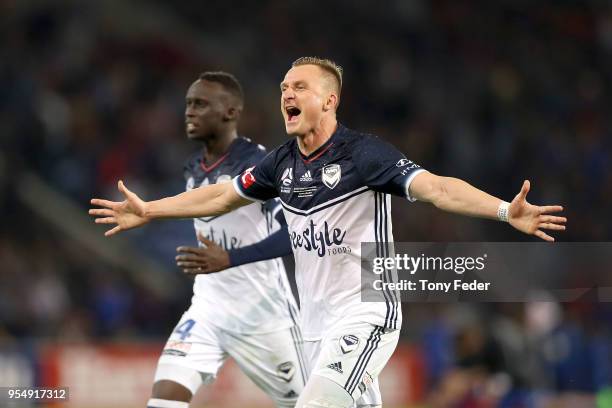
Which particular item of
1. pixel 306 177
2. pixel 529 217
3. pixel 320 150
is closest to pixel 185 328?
pixel 306 177

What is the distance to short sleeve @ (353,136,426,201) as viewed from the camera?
614cm

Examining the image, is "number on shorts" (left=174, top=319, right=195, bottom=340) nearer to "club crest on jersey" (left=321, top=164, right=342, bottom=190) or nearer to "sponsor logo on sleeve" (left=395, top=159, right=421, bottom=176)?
"club crest on jersey" (left=321, top=164, right=342, bottom=190)

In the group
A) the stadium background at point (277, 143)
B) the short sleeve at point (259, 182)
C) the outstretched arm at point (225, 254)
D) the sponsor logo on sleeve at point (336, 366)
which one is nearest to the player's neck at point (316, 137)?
the short sleeve at point (259, 182)

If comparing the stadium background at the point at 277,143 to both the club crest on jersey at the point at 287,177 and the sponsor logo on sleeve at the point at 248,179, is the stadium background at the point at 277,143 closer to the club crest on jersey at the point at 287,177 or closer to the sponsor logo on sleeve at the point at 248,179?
the sponsor logo on sleeve at the point at 248,179

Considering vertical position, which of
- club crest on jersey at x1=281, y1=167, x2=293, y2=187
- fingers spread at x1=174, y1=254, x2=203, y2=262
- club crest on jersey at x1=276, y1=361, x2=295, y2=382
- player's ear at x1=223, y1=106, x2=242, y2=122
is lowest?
club crest on jersey at x1=276, y1=361, x2=295, y2=382

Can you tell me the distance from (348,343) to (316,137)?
128 cm

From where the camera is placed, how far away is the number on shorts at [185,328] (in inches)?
303

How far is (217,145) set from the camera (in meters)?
8.18

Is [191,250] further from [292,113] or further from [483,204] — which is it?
[483,204]

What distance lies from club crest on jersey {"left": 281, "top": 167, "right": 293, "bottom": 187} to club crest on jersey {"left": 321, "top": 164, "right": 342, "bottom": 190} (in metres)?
0.25

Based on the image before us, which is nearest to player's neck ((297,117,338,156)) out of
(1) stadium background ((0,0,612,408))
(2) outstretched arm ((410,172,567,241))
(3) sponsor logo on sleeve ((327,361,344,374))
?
(2) outstretched arm ((410,172,567,241))

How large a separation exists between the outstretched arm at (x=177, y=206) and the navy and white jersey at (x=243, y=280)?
2.61 feet

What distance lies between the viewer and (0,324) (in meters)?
14.8

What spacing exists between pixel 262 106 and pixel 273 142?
2.68ft
